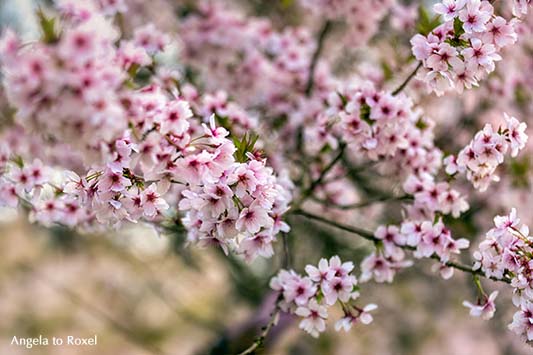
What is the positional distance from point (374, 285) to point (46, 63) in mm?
3703

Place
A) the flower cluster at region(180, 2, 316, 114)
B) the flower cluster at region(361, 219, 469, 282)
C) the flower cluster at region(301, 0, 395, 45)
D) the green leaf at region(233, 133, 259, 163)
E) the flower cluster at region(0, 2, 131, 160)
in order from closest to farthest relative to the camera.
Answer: the flower cluster at region(0, 2, 131, 160)
the green leaf at region(233, 133, 259, 163)
the flower cluster at region(361, 219, 469, 282)
the flower cluster at region(301, 0, 395, 45)
the flower cluster at region(180, 2, 316, 114)

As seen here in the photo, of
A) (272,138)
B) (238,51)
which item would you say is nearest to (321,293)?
(272,138)

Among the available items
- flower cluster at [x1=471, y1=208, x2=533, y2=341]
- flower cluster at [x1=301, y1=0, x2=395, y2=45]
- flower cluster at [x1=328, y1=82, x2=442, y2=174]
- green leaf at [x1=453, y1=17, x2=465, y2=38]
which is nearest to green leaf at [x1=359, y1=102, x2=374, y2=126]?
flower cluster at [x1=328, y1=82, x2=442, y2=174]

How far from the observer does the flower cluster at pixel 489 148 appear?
5.82 ft

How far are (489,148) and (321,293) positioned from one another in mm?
704

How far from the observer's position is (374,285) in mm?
4414

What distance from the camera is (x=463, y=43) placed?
5.39 feet

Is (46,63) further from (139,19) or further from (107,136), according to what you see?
(139,19)

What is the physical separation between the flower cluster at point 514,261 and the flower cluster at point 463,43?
17.0 inches

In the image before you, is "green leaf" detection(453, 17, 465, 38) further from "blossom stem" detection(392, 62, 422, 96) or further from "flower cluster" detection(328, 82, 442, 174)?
"flower cluster" detection(328, 82, 442, 174)

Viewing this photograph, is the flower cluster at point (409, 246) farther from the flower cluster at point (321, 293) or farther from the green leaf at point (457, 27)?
the green leaf at point (457, 27)

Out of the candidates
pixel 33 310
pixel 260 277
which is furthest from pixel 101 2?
pixel 33 310

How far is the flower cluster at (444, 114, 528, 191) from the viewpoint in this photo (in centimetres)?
177

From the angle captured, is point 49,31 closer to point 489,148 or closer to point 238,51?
point 489,148
